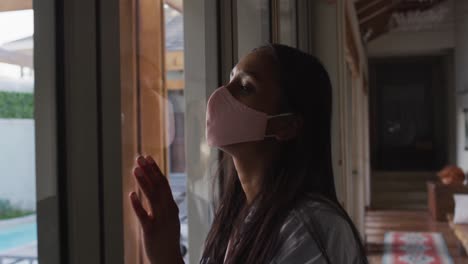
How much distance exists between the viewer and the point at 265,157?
35.9 inches

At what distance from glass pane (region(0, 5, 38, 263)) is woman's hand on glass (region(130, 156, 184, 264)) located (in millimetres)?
172

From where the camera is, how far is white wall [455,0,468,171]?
8141mm

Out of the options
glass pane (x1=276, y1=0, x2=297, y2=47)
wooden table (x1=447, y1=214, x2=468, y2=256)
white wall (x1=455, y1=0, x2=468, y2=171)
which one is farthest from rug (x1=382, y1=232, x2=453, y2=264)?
glass pane (x1=276, y1=0, x2=297, y2=47)

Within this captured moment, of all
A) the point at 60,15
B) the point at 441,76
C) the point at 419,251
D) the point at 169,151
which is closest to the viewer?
the point at 60,15

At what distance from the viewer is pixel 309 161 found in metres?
0.89

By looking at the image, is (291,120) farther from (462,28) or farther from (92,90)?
(462,28)

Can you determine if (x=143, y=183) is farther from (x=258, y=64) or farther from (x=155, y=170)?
(x=258, y=64)

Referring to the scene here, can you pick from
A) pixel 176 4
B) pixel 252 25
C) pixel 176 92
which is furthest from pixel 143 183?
pixel 252 25

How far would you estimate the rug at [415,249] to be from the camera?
5305 millimetres

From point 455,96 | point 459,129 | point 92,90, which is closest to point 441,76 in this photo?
point 455,96

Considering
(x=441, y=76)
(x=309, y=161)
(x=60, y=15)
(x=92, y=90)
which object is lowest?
(x=309, y=161)

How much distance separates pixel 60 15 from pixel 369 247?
5.71 meters

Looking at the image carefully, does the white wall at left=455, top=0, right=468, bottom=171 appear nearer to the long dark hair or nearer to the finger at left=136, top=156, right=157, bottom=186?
the long dark hair

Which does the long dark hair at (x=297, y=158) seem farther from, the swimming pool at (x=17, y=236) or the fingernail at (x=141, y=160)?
the swimming pool at (x=17, y=236)
